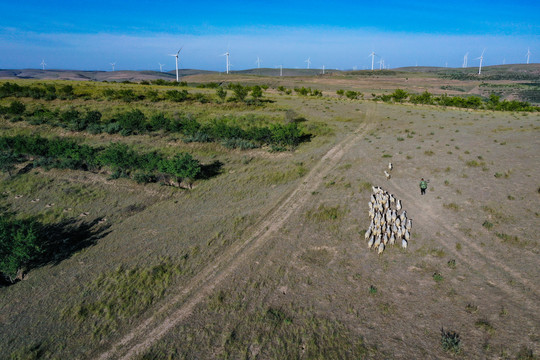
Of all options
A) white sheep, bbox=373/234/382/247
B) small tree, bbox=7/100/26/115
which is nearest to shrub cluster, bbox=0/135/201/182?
small tree, bbox=7/100/26/115

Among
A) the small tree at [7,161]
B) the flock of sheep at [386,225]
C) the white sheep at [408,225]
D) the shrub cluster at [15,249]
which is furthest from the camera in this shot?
the small tree at [7,161]

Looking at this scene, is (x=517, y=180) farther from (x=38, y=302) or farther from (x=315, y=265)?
(x=38, y=302)

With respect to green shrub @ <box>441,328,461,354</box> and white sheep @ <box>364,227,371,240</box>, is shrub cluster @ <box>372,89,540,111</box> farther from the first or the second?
green shrub @ <box>441,328,461,354</box>

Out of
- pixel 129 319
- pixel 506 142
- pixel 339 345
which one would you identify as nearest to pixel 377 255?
pixel 339 345

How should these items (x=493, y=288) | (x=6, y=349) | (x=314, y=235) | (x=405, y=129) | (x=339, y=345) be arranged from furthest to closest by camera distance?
(x=405, y=129), (x=314, y=235), (x=493, y=288), (x=6, y=349), (x=339, y=345)

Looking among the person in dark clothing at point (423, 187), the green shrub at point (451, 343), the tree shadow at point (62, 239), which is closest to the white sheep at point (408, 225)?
the person in dark clothing at point (423, 187)

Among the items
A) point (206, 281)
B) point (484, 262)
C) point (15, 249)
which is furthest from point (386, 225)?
point (15, 249)

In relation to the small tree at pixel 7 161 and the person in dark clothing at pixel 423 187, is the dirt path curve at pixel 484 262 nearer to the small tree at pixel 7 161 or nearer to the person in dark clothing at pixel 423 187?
the person in dark clothing at pixel 423 187
